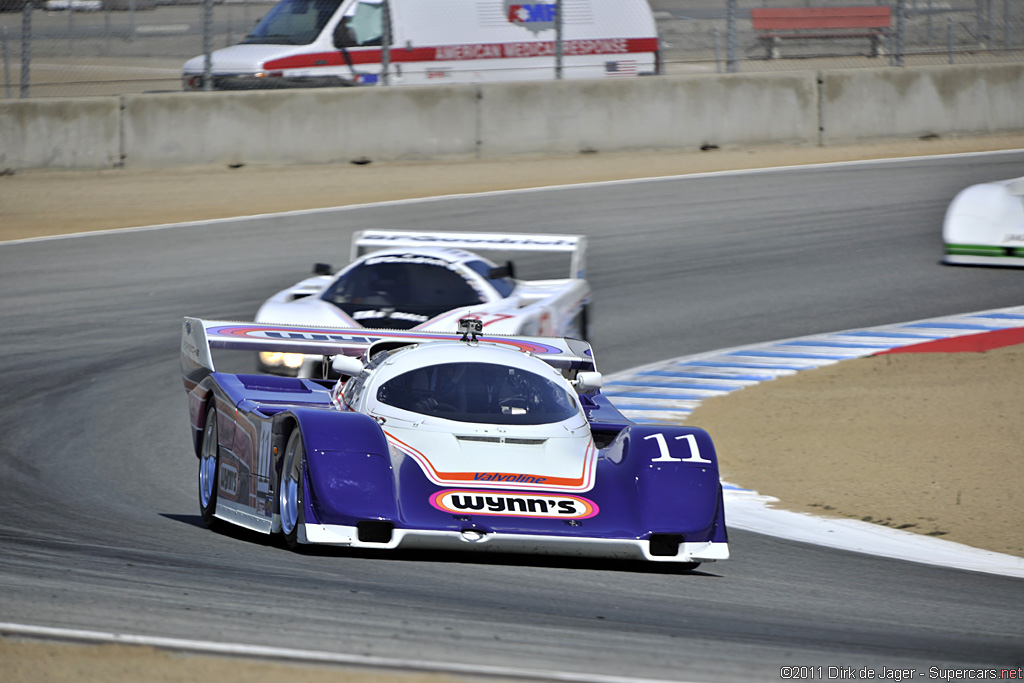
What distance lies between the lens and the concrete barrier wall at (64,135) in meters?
19.6

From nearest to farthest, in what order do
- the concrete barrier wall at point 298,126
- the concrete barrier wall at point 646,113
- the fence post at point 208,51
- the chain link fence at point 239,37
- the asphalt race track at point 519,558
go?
the asphalt race track at point 519,558 < the concrete barrier wall at point 298,126 < the fence post at point 208,51 < the concrete barrier wall at point 646,113 < the chain link fence at point 239,37

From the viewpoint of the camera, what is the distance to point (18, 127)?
19.7 metres

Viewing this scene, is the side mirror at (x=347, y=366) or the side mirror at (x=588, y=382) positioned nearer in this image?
the side mirror at (x=347, y=366)

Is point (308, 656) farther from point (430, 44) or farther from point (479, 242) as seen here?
point (430, 44)

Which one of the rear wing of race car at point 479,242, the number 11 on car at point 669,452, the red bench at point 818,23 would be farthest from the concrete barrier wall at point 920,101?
the number 11 on car at point 669,452

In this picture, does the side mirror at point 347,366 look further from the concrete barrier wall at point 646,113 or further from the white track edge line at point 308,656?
the concrete barrier wall at point 646,113

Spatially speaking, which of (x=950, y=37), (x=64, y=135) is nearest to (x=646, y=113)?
(x=950, y=37)

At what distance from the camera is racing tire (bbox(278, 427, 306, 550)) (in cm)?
691

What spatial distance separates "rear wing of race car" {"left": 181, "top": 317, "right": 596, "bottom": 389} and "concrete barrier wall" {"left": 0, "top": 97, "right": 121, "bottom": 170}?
36.7 feet

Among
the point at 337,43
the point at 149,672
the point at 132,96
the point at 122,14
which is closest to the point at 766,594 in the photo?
the point at 149,672

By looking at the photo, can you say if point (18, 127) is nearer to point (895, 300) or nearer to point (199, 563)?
point (895, 300)

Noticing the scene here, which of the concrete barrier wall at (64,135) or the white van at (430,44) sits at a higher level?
the white van at (430,44)

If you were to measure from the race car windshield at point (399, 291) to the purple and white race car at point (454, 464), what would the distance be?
11.3 ft

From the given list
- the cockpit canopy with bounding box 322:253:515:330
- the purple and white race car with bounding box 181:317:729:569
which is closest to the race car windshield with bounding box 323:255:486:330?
the cockpit canopy with bounding box 322:253:515:330
